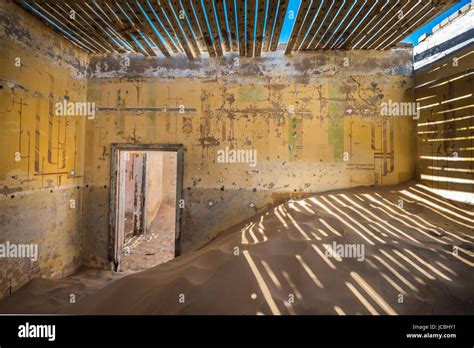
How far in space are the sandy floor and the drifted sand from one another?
8.44 ft

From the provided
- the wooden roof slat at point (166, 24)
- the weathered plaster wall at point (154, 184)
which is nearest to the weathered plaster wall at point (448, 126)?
the wooden roof slat at point (166, 24)

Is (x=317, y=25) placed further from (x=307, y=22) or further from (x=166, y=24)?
(x=166, y=24)

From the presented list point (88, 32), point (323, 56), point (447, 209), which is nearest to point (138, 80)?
point (88, 32)

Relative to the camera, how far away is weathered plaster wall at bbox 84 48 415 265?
5.36 metres

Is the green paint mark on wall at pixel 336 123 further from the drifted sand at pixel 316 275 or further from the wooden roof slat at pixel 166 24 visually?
the wooden roof slat at pixel 166 24

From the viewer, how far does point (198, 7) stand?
378 centimetres

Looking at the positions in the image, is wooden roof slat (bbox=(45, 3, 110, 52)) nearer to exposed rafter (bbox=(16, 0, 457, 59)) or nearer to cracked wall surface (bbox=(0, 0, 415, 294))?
exposed rafter (bbox=(16, 0, 457, 59))

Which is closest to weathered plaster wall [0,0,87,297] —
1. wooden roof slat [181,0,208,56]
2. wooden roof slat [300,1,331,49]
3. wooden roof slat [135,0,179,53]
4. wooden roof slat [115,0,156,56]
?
wooden roof slat [115,0,156,56]

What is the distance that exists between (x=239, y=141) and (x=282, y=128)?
95cm

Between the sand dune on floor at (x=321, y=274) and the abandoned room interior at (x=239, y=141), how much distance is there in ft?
0.10

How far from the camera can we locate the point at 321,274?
263cm

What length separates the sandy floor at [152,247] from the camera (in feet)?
21.1

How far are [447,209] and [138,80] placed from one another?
20.9 ft

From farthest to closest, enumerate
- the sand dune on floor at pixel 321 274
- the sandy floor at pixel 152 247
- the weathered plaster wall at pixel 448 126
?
the sandy floor at pixel 152 247
the weathered plaster wall at pixel 448 126
the sand dune on floor at pixel 321 274
